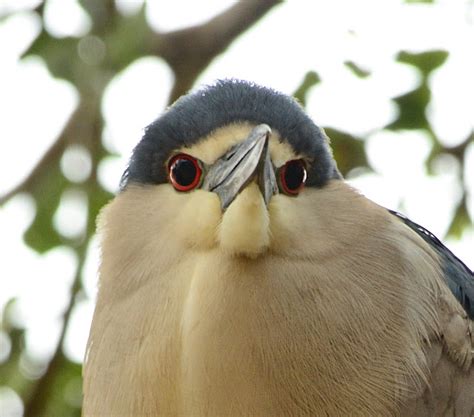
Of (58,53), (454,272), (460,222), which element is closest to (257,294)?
(454,272)

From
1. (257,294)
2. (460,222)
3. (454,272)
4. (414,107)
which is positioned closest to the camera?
(257,294)

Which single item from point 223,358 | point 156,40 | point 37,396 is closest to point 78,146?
point 156,40

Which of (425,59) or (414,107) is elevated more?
(425,59)

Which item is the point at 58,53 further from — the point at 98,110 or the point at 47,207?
the point at 47,207

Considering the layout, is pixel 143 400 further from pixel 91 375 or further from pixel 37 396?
pixel 37 396

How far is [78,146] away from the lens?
17.8ft

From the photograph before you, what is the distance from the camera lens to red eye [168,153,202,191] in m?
3.28

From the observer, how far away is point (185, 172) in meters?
3.31

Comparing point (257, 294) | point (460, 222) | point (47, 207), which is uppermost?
point (257, 294)

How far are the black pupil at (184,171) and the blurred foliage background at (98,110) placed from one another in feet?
6.50

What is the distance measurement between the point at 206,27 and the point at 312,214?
225 cm

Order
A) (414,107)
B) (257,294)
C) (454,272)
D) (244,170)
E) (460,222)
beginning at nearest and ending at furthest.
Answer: (244,170) → (257,294) → (454,272) → (414,107) → (460,222)

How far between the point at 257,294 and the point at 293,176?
383 mm

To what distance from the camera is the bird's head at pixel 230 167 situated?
3109 mm
